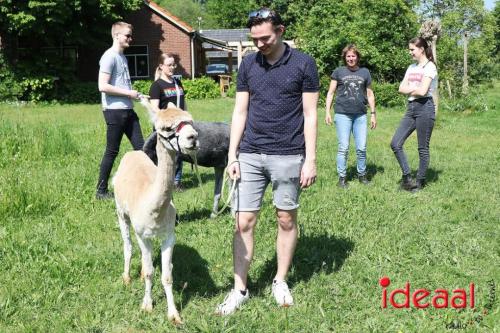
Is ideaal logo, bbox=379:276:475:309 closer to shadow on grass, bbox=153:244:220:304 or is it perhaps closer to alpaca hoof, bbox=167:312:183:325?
shadow on grass, bbox=153:244:220:304

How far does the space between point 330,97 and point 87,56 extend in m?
22.2

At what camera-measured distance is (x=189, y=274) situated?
4.42 m

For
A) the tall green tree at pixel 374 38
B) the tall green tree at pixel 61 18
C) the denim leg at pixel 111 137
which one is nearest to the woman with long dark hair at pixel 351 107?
the denim leg at pixel 111 137

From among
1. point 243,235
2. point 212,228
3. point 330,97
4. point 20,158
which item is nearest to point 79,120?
point 20,158

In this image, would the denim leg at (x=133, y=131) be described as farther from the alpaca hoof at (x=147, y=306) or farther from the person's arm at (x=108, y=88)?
the alpaca hoof at (x=147, y=306)

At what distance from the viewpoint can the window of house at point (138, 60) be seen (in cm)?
2795

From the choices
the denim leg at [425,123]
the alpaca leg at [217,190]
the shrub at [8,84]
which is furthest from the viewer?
the shrub at [8,84]

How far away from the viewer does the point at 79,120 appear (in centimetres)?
1550

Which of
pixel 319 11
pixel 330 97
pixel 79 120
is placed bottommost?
pixel 79 120

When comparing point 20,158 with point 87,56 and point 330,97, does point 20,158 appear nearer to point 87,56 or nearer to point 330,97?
point 330,97

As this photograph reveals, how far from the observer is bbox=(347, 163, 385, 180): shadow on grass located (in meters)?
8.16

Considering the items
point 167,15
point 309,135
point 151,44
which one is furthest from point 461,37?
point 309,135

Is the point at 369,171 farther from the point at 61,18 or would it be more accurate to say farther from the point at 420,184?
the point at 61,18

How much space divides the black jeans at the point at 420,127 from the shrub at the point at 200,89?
18.9 metres
